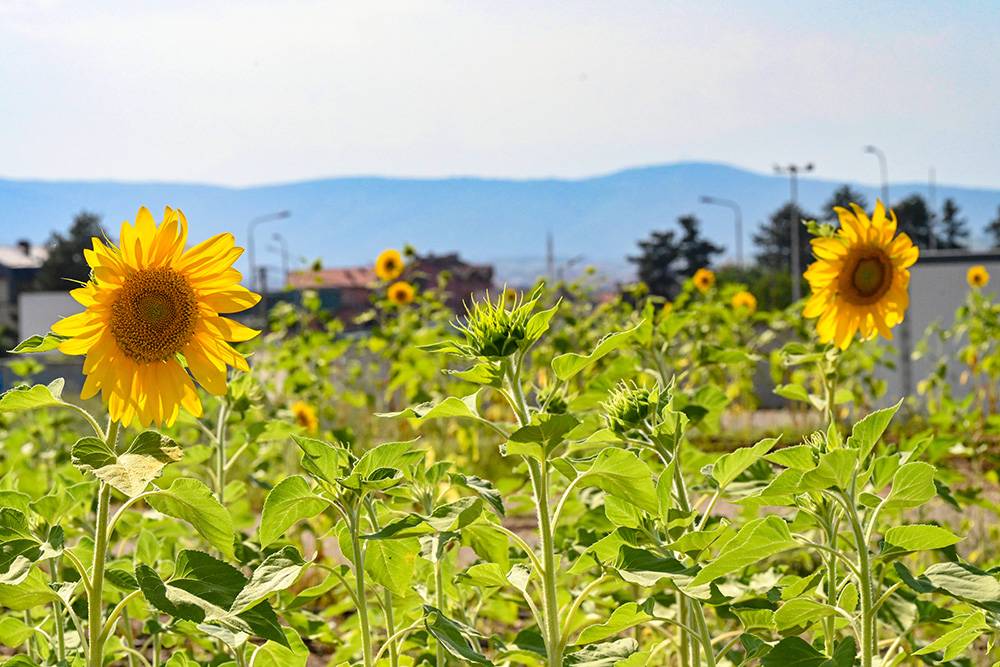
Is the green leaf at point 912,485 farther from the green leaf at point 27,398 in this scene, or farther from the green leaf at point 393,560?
the green leaf at point 27,398

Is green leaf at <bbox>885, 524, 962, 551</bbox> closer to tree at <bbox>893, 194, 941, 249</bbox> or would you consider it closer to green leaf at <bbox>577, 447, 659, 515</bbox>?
green leaf at <bbox>577, 447, 659, 515</bbox>

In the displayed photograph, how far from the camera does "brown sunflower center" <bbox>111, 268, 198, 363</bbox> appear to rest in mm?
1646

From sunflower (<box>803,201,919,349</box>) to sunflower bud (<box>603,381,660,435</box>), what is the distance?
3.76ft

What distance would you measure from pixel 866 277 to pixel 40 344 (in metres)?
1.89

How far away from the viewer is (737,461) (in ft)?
5.61

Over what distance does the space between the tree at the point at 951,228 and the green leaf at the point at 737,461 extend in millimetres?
67242

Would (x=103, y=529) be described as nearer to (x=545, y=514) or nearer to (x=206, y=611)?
(x=206, y=611)

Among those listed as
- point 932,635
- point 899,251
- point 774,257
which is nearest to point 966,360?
point 932,635

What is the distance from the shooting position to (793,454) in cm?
156

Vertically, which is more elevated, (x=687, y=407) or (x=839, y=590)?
(x=687, y=407)

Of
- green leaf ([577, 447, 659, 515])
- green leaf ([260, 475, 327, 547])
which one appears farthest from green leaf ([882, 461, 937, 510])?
green leaf ([260, 475, 327, 547])

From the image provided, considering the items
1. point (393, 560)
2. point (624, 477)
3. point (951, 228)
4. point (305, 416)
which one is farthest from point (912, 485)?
point (951, 228)

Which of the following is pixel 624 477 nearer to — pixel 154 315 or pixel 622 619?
pixel 622 619

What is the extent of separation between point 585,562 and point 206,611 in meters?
0.53
